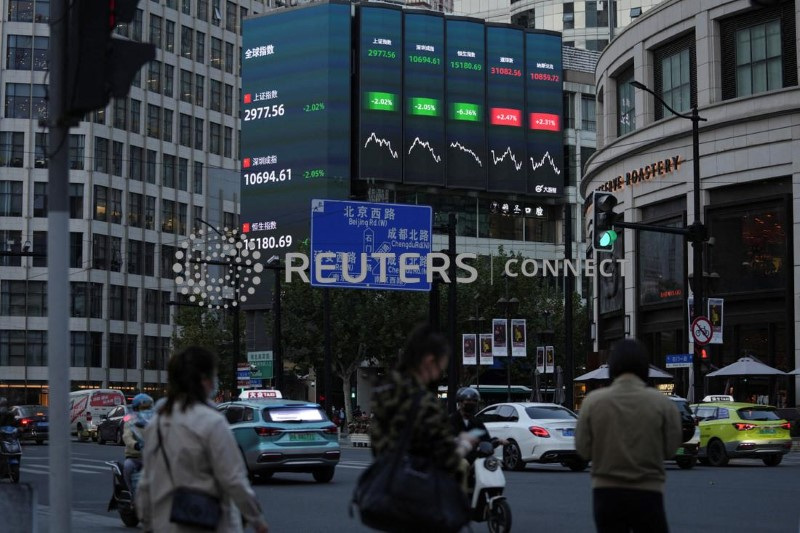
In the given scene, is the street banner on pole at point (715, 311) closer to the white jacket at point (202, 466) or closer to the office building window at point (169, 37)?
the white jacket at point (202, 466)

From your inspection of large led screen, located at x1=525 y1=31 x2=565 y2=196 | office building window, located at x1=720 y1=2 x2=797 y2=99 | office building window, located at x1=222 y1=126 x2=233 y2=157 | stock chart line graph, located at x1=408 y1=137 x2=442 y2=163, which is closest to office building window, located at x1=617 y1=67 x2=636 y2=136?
office building window, located at x1=720 y1=2 x2=797 y2=99

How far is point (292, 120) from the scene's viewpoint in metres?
88.9

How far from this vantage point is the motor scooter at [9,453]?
23406 millimetres

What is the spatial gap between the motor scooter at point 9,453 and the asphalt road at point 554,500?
2.40 feet

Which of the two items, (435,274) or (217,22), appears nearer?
(435,274)

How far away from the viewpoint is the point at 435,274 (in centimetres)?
3988

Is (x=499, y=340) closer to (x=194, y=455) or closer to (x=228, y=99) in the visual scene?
(x=194, y=455)

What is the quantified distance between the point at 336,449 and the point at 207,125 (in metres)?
88.7

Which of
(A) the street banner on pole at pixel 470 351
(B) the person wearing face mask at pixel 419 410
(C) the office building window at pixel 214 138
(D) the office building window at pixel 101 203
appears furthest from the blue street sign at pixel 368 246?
(C) the office building window at pixel 214 138

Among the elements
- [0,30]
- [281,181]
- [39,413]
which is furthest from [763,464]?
[0,30]

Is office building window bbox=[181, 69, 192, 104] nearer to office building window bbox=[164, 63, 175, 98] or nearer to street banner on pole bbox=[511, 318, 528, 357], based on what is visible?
office building window bbox=[164, 63, 175, 98]

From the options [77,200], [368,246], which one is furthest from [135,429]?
[77,200]

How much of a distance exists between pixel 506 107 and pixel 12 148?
35202 millimetres

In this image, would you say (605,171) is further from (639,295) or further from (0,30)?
(0,30)
